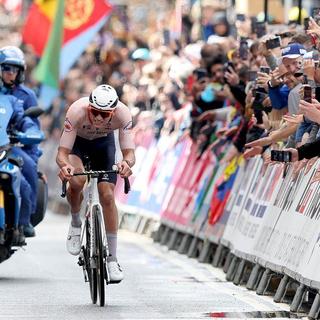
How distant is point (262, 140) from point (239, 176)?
8.39 feet

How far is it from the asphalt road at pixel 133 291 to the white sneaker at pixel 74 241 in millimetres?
400

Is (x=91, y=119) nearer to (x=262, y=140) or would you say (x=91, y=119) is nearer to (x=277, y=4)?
(x=262, y=140)

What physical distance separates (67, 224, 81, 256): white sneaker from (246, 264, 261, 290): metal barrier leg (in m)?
1.84

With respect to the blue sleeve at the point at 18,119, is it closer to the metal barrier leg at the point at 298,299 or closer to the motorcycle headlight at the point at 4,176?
the motorcycle headlight at the point at 4,176

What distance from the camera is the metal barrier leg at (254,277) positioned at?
680 inches

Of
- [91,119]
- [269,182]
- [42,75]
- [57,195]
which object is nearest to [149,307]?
[91,119]

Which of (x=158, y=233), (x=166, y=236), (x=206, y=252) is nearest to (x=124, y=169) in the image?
(x=206, y=252)

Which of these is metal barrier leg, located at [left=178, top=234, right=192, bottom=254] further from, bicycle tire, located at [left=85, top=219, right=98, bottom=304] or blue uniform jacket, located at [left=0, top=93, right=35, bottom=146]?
bicycle tire, located at [left=85, top=219, right=98, bottom=304]

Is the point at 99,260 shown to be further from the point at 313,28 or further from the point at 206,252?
the point at 206,252

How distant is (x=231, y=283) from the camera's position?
18.1 metres

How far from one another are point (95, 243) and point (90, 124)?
1.13m

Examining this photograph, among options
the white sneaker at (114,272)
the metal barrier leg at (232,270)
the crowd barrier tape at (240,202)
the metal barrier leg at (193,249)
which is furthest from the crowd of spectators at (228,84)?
the white sneaker at (114,272)

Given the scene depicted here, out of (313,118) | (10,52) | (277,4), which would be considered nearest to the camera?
(313,118)

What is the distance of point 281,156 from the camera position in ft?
50.3
